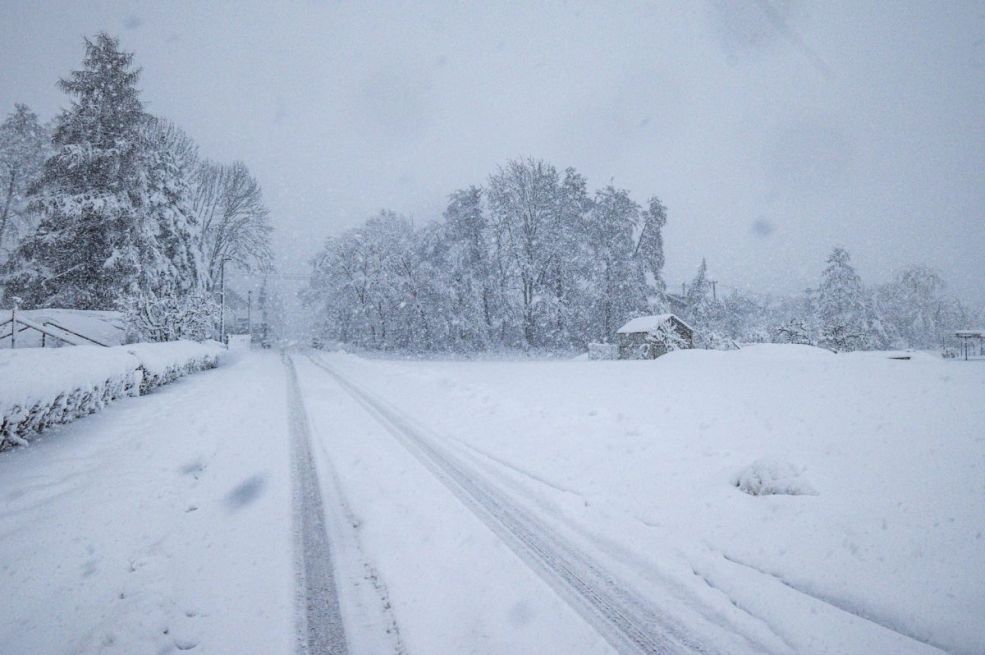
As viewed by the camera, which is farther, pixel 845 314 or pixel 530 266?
pixel 845 314

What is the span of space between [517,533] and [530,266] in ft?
101

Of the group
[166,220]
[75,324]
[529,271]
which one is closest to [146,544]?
[75,324]

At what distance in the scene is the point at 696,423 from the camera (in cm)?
751

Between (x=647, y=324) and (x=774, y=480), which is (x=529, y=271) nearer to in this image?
(x=647, y=324)

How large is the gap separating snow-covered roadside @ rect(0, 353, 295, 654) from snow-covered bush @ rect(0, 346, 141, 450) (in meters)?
0.44

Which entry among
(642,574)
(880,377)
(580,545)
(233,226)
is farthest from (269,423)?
(233,226)

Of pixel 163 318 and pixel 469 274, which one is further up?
pixel 469 274

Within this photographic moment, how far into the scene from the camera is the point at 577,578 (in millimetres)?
3193

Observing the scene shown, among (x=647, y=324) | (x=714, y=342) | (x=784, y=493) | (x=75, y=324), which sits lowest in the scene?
(x=784, y=493)

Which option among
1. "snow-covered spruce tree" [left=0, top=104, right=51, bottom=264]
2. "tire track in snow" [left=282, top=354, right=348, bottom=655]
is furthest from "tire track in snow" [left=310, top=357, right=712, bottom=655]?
"snow-covered spruce tree" [left=0, top=104, right=51, bottom=264]

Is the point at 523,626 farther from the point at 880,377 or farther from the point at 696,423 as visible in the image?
the point at 880,377

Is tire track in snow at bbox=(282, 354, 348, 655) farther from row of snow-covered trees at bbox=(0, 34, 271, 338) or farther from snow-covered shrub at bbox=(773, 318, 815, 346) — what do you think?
snow-covered shrub at bbox=(773, 318, 815, 346)

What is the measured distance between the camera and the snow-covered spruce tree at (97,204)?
738 inches

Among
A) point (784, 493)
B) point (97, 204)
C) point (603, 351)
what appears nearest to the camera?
point (784, 493)
